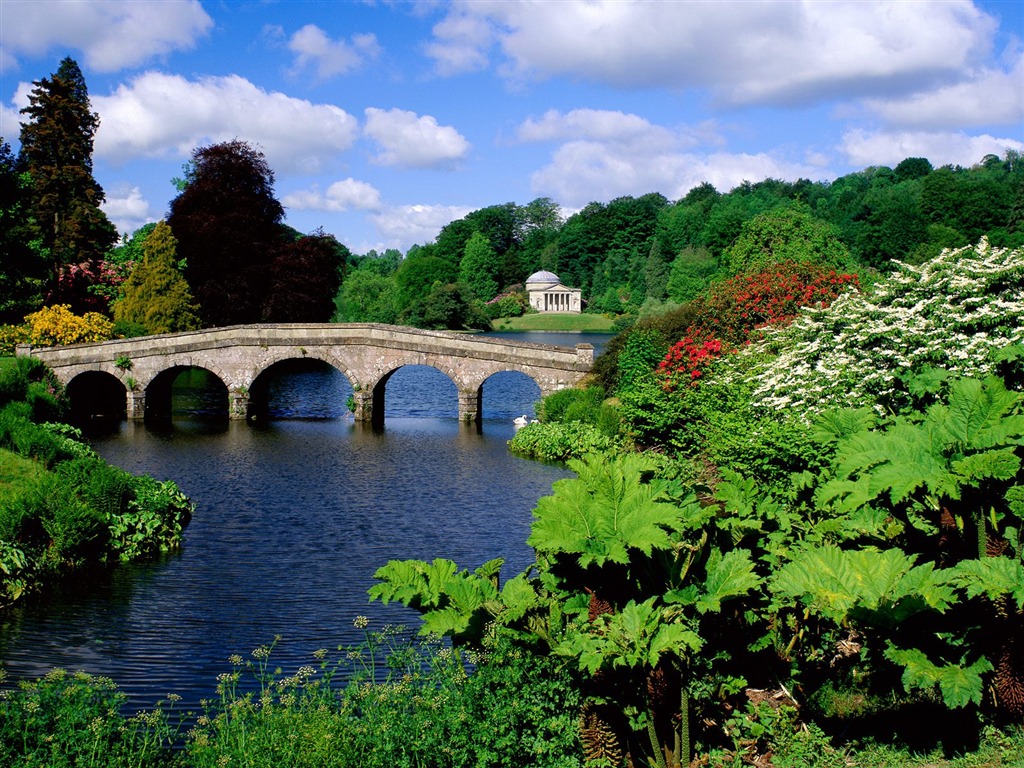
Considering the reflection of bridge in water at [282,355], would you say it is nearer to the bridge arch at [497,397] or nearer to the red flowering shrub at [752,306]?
the bridge arch at [497,397]

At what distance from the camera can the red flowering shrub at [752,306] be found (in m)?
23.6

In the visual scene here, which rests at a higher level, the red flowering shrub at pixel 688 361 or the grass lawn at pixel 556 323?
the grass lawn at pixel 556 323

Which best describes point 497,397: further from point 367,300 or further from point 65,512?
point 367,300

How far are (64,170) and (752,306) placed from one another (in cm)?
3741

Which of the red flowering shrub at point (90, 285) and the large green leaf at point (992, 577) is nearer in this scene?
the large green leaf at point (992, 577)

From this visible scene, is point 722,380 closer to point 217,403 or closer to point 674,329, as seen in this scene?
point 674,329

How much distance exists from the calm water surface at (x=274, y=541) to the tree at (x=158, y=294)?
1246 cm

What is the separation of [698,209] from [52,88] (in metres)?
78.0

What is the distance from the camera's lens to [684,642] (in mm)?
6359

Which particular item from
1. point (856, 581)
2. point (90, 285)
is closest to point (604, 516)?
point (856, 581)

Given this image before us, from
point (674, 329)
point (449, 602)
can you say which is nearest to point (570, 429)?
point (674, 329)

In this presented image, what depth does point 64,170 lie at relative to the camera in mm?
48312

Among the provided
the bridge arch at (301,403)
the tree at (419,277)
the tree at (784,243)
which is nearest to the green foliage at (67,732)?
the bridge arch at (301,403)

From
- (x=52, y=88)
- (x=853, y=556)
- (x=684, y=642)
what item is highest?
(x=52, y=88)
